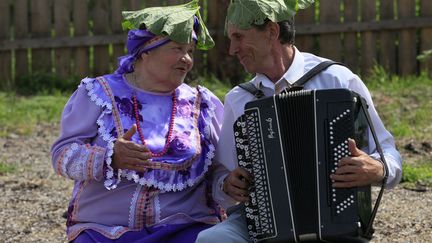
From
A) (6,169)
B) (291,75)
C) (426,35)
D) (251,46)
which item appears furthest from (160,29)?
(426,35)

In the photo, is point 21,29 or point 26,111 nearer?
point 26,111

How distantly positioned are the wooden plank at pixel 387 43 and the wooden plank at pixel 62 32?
326 cm

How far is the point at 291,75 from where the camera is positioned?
4.59 meters

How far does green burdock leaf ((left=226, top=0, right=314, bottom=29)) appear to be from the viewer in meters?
4.51

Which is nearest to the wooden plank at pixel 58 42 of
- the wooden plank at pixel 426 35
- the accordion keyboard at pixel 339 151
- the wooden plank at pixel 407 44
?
the wooden plank at pixel 407 44

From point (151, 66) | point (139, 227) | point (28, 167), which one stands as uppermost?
point (151, 66)

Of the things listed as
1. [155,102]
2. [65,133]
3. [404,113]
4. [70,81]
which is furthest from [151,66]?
[70,81]

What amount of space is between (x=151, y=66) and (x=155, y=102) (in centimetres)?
17

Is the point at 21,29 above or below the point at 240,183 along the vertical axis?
below

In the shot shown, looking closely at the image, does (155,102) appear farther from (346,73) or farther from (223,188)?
(346,73)

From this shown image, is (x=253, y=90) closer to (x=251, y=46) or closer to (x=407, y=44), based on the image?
(x=251, y=46)

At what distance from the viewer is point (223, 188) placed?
4.57 m

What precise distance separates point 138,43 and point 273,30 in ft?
2.09

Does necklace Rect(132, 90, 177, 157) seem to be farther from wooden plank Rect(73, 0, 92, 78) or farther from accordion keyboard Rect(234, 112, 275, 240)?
wooden plank Rect(73, 0, 92, 78)
